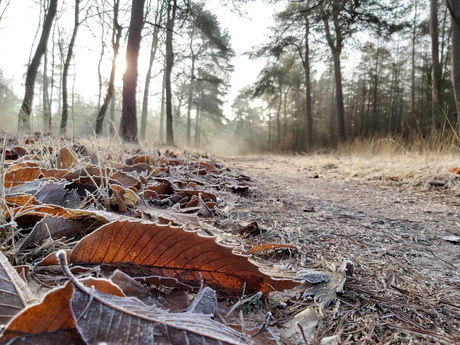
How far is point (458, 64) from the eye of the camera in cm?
558

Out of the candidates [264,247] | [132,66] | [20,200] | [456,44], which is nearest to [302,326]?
[264,247]

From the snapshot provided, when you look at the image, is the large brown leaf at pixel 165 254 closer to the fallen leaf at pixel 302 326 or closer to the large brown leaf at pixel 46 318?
the fallen leaf at pixel 302 326

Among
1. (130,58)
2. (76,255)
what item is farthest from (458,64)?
(76,255)

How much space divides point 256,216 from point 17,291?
4.23ft

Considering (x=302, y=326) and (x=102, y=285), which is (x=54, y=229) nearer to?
(x=102, y=285)

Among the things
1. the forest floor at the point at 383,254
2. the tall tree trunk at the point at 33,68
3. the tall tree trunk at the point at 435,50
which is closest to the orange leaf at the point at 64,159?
the forest floor at the point at 383,254

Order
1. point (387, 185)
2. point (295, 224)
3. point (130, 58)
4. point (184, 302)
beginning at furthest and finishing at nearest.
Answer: point (130, 58) < point (387, 185) < point (295, 224) < point (184, 302)

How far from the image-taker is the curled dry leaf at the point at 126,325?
0.38 meters

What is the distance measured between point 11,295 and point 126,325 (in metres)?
0.20

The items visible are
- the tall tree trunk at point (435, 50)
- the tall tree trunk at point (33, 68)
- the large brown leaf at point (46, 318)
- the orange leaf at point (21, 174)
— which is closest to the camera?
the large brown leaf at point (46, 318)

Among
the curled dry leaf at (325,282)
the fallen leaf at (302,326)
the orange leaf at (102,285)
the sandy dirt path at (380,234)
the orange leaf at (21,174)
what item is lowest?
the sandy dirt path at (380,234)

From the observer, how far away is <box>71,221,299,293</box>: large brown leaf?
1.99 feet

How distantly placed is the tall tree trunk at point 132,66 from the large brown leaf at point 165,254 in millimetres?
5775

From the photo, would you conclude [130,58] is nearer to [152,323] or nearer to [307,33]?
[152,323]
